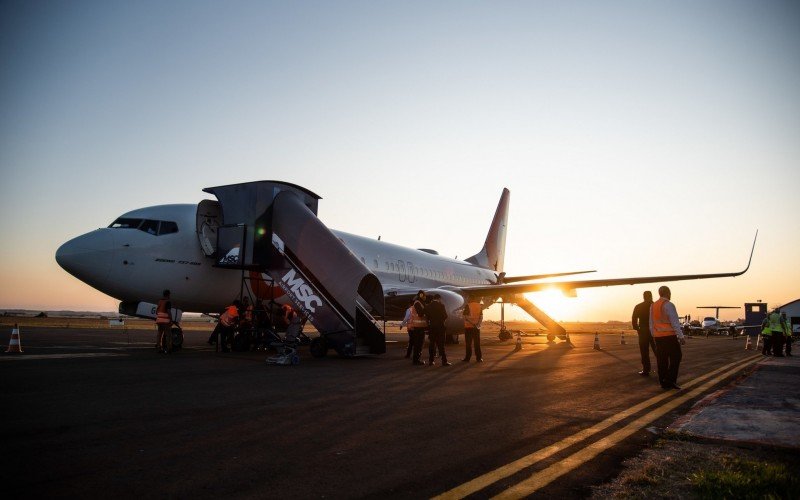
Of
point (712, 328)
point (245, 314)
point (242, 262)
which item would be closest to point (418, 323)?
point (242, 262)

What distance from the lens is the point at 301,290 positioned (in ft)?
44.8

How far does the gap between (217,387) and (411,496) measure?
5.36 metres

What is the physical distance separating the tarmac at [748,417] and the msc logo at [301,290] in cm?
879

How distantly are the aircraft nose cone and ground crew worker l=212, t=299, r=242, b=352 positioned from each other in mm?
3146

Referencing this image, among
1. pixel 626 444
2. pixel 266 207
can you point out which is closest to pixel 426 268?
pixel 266 207

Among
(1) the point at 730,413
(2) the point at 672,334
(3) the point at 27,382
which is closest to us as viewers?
(1) the point at 730,413

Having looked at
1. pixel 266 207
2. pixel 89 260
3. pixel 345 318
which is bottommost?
pixel 345 318

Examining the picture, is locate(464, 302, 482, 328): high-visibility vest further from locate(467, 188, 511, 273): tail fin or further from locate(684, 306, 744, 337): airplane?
locate(684, 306, 744, 337): airplane

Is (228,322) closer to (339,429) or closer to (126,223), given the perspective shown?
(126,223)

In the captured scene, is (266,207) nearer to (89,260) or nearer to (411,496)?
(89,260)

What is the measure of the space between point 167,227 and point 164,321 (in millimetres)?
2638

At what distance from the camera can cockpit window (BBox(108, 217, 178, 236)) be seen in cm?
1442

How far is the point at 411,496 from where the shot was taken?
338 centimetres

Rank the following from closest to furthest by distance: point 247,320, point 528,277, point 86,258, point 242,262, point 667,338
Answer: point 667,338
point 86,258
point 242,262
point 247,320
point 528,277
